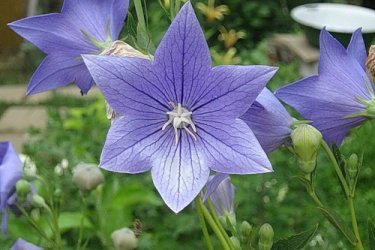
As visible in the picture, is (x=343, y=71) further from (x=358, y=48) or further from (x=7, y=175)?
(x=7, y=175)

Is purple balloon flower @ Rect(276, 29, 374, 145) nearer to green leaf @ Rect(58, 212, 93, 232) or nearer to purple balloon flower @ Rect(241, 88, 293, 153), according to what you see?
Answer: purple balloon flower @ Rect(241, 88, 293, 153)

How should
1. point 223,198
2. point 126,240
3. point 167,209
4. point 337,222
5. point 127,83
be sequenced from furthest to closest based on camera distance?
point 167,209
point 126,240
point 223,198
point 337,222
point 127,83

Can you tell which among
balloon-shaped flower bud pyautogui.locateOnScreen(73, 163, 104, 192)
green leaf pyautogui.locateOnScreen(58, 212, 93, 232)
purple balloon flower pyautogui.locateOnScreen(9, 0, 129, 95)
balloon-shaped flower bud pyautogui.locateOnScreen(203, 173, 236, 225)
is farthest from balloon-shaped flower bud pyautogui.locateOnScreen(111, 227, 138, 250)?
green leaf pyautogui.locateOnScreen(58, 212, 93, 232)

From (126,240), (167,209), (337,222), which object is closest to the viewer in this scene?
(337,222)

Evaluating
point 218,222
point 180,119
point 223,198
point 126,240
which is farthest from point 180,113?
point 126,240

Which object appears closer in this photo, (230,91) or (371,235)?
(230,91)

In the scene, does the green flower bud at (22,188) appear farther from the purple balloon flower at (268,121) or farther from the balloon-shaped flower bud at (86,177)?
the purple balloon flower at (268,121)

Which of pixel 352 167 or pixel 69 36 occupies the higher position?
pixel 69 36
